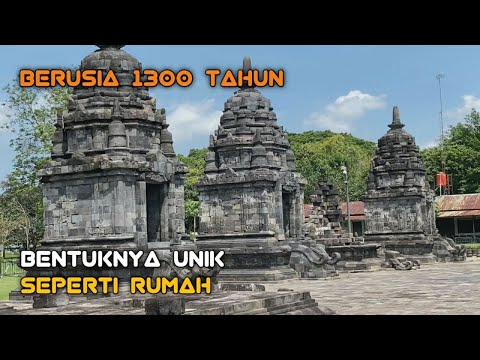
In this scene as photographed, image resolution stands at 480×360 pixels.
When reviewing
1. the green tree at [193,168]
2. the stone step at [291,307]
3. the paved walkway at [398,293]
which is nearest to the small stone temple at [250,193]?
the paved walkway at [398,293]

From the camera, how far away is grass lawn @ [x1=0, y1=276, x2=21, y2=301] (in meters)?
22.5

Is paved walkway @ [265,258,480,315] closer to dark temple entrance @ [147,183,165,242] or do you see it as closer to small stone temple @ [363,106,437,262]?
dark temple entrance @ [147,183,165,242]

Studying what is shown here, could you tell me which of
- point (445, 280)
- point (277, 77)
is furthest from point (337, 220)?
point (277, 77)

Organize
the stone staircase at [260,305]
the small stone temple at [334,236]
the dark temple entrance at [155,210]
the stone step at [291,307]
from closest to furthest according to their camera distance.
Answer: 1. the stone staircase at [260,305]
2. the stone step at [291,307]
3. the dark temple entrance at [155,210]
4. the small stone temple at [334,236]

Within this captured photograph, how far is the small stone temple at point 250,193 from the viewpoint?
2938cm

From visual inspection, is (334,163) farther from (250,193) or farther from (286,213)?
(250,193)

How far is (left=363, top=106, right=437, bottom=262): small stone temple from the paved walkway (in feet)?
31.5

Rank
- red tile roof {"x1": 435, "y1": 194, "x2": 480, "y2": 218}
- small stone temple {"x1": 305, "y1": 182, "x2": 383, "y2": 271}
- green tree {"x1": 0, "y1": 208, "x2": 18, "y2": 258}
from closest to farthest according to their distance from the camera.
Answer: small stone temple {"x1": 305, "y1": 182, "x2": 383, "y2": 271} → green tree {"x1": 0, "y1": 208, "x2": 18, "y2": 258} → red tile roof {"x1": 435, "y1": 194, "x2": 480, "y2": 218}

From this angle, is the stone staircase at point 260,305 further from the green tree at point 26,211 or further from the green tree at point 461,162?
Answer: the green tree at point 461,162

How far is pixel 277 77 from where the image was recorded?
1416 cm
